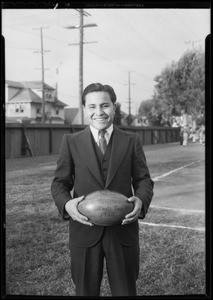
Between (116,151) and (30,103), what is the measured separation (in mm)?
1116

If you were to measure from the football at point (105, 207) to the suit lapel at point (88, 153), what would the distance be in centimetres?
16

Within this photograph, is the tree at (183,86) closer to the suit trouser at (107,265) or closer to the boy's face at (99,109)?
the boy's face at (99,109)

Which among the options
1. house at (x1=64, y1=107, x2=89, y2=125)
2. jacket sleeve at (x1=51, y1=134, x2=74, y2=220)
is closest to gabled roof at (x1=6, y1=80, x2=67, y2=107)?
house at (x1=64, y1=107, x2=89, y2=125)

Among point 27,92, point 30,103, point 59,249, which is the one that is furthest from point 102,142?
point 59,249

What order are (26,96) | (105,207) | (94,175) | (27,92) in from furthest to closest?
1. (26,96)
2. (27,92)
3. (94,175)
4. (105,207)

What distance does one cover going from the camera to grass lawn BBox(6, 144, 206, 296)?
3.45m

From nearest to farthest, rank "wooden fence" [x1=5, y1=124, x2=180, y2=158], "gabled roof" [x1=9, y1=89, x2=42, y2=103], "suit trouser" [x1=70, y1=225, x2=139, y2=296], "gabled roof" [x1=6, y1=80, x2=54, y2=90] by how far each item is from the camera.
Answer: "suit trouser" [x1=70, y1=225, x2=139, y2=296] < "gabled roof" [x1=6, y1=80, x2=54, y2=90] < "gabled roof" [x1=9, y1=89, x2=42, y2=103] < "wooden fence" [x1=5, y1=124, x2=180, y2=158]

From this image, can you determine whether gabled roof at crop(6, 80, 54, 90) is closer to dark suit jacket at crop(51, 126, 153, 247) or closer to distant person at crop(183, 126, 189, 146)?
dark suit jacket at crop(51, 126, 153, 247)

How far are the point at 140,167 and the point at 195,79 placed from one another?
0.81 meters

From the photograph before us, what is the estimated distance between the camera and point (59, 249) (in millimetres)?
4270

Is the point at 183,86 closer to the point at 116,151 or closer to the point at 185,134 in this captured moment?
the point at 185,134

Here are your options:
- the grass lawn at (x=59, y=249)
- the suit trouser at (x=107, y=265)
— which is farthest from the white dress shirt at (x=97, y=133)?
the suit trouser at (x=107, y=265)

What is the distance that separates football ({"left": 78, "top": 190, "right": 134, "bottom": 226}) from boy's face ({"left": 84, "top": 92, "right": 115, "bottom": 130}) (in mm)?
466
